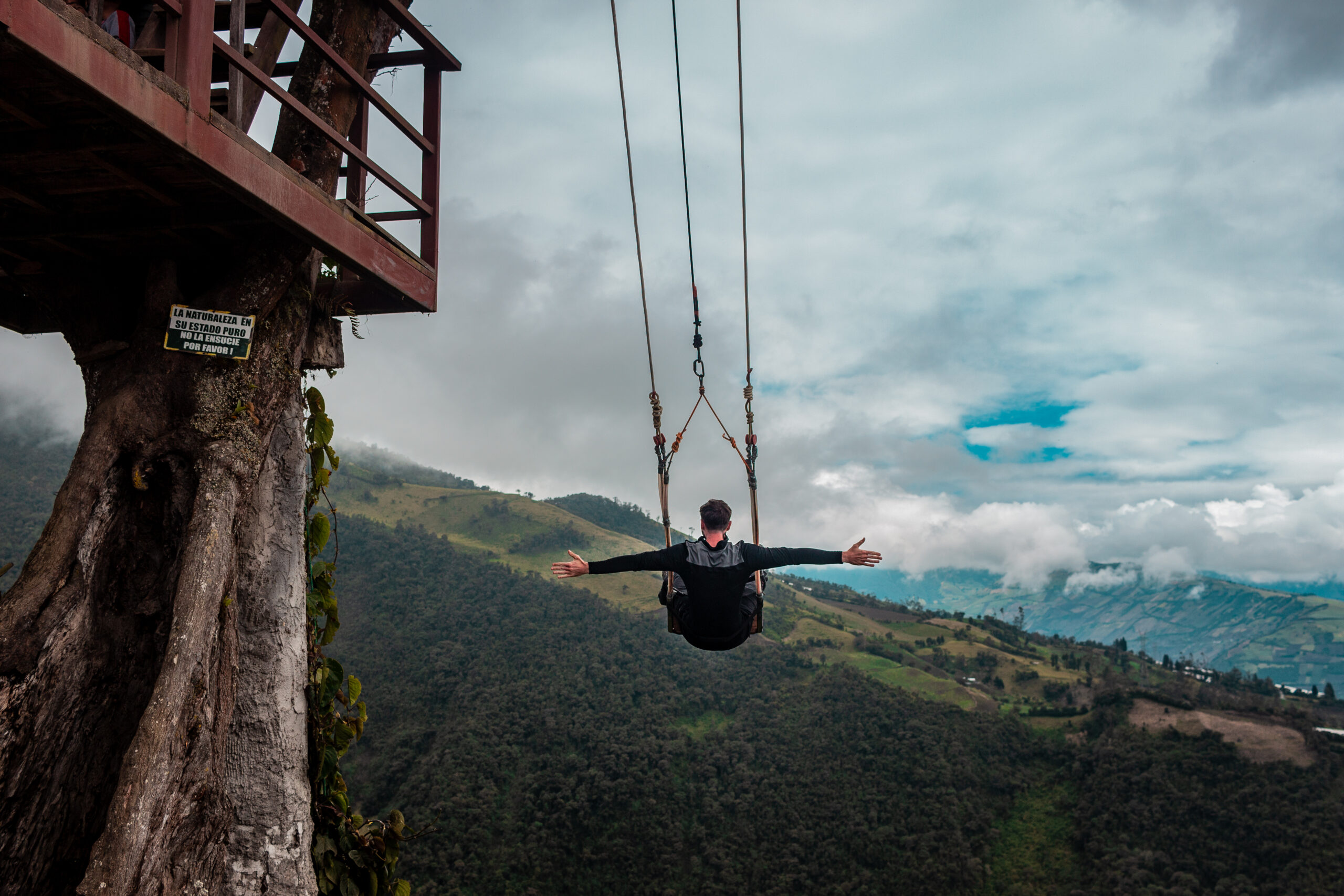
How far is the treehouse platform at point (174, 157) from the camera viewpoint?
2898mm

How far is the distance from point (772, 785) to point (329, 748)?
3184 inches

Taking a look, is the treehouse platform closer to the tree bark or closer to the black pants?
the tree bark

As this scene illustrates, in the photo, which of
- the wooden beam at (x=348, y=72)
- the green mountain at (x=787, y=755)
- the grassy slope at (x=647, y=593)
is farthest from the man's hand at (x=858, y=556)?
the grassy slope at (x=647, y=593)

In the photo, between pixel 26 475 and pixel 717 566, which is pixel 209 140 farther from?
pixel 26 475

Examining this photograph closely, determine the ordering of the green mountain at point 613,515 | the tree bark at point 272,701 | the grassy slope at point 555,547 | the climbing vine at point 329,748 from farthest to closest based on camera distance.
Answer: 1. the green mountain at point 613,515
2. the grassy slope at point 555,547
3. the climbing vine at point 329,748
4. the tree bark at point 272,701

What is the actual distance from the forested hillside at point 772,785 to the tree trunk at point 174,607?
6491 cm

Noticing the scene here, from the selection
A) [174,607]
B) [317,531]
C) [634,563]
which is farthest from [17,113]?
[634,563]

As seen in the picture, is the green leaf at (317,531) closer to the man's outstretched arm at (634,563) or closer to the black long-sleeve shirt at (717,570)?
the man's outstretched arm at (634,563)

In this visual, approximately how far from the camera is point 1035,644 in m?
127

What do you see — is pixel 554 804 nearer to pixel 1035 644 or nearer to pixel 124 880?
pixel 124 880

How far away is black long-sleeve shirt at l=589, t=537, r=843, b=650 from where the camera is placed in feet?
17.5

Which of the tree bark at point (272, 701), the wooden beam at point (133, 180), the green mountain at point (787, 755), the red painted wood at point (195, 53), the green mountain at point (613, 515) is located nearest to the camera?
the red painted wood at point (195, 53)

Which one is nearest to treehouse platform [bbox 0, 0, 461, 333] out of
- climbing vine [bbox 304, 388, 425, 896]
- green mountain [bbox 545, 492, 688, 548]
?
climbing vine [bbox 304, 388, 425, 896]

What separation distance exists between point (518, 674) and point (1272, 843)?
7091 cm
